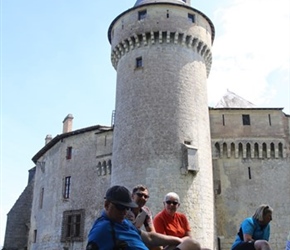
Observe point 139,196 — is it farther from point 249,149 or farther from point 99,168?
point 99,168

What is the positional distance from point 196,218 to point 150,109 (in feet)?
18.1

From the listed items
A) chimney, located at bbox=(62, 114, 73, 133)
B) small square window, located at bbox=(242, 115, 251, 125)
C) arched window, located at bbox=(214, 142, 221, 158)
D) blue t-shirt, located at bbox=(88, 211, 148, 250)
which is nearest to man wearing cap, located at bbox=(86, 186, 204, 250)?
blue t-shirt, located at bbox=(88, 211, 148, 250)

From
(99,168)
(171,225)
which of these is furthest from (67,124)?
(171,225)

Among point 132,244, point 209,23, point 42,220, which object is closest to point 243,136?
point 209,23

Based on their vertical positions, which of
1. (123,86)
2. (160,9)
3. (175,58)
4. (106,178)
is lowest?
(106,178)

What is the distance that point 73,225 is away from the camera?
22.2 meters

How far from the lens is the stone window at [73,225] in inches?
855

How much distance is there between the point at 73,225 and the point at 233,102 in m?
13.2

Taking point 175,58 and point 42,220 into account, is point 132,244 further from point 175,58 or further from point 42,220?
point 42,220

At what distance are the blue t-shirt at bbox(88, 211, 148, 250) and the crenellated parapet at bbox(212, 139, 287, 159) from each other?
57.9 feet

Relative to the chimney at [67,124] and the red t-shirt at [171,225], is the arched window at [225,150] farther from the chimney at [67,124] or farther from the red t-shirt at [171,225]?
the red t-shirt at [171,225]

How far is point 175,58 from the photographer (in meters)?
18.5

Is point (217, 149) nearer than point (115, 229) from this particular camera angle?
No

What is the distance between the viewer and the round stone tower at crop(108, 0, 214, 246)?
1638cm
